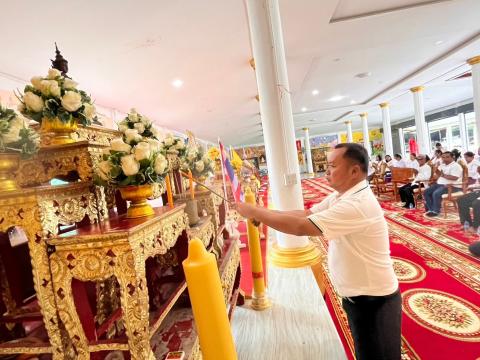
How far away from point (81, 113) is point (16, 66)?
3.91 metres

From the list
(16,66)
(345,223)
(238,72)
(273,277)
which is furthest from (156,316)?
(238,72)

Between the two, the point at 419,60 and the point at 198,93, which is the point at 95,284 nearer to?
the point at 198,93

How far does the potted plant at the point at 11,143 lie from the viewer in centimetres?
99

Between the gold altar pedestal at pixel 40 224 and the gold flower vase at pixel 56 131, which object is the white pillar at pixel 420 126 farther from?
the gold altar pedestal at pixel 40 224

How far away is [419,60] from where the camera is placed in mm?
7297

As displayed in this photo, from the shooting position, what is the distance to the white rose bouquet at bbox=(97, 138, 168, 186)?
43.0 inches

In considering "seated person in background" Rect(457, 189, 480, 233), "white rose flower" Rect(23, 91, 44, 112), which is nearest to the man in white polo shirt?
"white rose flower" Rect(23, 91, 44, 112)

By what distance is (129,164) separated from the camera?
107 cm

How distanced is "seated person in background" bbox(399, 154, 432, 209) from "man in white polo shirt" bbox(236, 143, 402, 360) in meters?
5.68

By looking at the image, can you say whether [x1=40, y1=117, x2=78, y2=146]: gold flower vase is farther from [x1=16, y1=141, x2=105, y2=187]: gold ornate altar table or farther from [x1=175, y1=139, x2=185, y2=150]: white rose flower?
[x1=175, y1=139, x2=185, y2=150]: white rose flower

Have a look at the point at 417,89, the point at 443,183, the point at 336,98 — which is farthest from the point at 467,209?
the point at 336,98

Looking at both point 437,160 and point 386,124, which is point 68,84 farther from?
point 386,124

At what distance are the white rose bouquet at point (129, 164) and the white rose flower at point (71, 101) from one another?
24cm

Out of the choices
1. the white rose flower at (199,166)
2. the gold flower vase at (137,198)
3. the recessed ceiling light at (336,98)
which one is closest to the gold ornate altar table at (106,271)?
the gold flower vase at (137,198)
